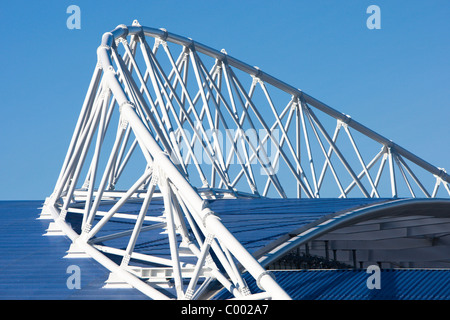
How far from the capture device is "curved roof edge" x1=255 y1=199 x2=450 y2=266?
2893 cm

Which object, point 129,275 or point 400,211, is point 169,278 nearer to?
point 129,275

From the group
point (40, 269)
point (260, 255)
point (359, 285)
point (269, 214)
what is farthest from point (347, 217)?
point (40, 269)

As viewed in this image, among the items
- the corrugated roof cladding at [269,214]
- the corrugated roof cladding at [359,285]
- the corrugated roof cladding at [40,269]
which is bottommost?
the corrugated roof cladding at [359,285]

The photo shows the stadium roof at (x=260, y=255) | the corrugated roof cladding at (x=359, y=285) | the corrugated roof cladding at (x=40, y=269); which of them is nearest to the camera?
the corrugated roof cladding at (x=359, y=285)

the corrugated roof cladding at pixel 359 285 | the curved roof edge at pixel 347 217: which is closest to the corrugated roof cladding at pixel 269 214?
the curved roof edge at pixel 347 217

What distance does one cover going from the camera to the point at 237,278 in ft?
75.1

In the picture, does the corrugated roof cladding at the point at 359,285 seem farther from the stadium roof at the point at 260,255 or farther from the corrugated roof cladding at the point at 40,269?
the corrugated roof cladding at the point at 40,269

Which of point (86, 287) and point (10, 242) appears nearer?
point (86, 287)

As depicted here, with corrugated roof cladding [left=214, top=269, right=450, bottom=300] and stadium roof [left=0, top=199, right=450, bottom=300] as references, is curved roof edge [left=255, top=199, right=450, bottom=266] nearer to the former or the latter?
stadium roof [left=0, top=199, right=450, bottom=300]

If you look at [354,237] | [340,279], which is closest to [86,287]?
[340,279]

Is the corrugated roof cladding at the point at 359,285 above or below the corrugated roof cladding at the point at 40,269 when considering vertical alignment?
below

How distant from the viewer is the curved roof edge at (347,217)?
28.9 m

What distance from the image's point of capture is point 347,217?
34.6 metres
